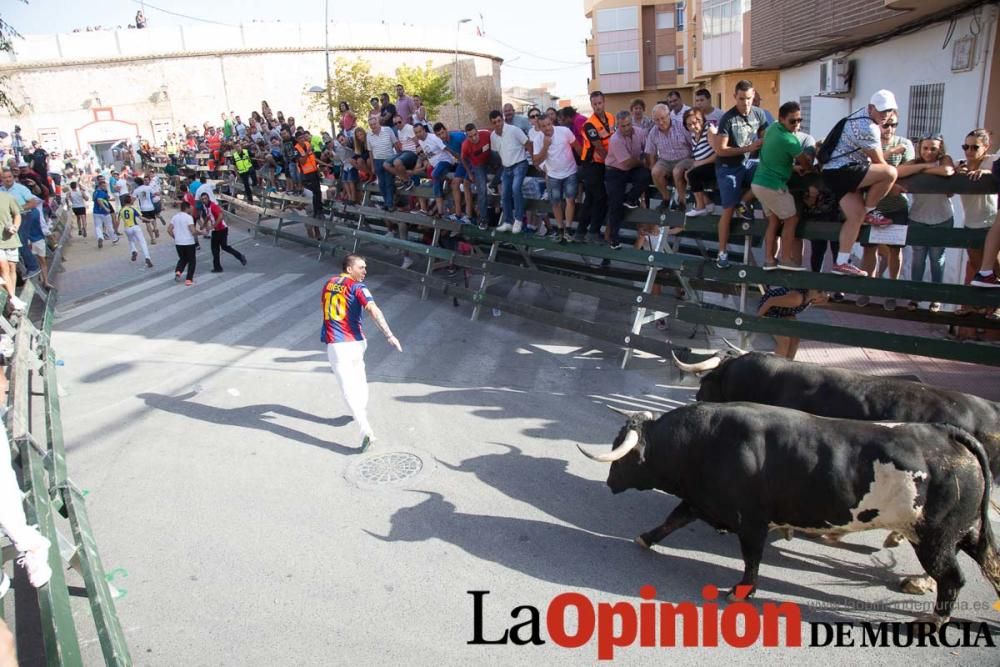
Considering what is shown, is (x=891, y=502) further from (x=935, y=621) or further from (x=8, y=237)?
(x=8, y=237)

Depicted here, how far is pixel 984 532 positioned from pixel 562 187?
695 centimetres

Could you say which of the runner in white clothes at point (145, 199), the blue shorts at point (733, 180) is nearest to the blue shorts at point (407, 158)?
the blue shorts at point (733, 180)

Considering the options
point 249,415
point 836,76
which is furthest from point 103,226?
point 836,76

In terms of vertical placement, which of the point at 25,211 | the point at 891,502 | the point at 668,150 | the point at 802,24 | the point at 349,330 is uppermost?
the point at 802,24

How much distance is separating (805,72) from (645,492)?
15.5 meters

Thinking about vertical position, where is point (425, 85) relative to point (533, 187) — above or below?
above

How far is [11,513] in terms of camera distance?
10.5 ft

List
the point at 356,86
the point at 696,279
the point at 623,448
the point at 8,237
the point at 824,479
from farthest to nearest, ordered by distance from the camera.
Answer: the point at 356,86 < the point at 8,237 < the point at 696,279 < the point at 623,448 < the point at 824,479

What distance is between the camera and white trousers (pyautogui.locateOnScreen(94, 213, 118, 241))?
19578 millimetres

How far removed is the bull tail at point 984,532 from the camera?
4168mm

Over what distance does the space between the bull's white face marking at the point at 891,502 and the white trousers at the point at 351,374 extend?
4571mm

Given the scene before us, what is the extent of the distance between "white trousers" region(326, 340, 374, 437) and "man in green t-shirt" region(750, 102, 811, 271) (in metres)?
4.41

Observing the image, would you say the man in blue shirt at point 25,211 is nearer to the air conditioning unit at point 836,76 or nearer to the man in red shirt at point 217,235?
the man in red shirt at point 217,235

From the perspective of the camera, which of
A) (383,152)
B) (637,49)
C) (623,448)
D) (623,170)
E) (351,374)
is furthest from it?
(637,49)
